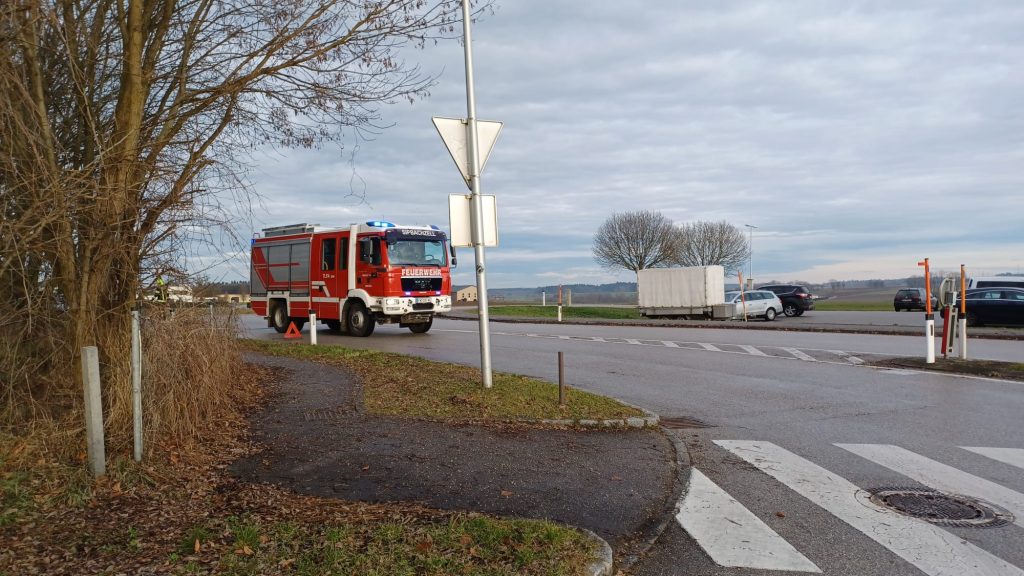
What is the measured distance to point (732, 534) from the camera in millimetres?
4848

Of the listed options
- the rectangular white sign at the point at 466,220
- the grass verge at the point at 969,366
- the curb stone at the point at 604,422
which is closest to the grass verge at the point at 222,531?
the curb stone at the point at 604,422

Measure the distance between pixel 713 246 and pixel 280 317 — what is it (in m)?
47.7

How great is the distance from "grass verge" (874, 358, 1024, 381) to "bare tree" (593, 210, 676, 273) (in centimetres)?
4595

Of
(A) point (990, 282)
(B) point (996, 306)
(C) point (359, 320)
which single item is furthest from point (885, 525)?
(A) point (990, 282)

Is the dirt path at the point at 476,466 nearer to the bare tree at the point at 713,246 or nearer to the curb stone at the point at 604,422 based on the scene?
Answer: the curb stone at the point at 604,422

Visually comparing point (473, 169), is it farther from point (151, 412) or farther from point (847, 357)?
point (847, 357)

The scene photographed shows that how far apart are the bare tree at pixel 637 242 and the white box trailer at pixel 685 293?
78.4 feet

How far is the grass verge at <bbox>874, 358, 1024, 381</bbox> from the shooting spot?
12.5 meters

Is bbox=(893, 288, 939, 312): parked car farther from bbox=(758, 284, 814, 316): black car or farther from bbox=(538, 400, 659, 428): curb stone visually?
bbox=(538, 400, 659, 428): curb stone

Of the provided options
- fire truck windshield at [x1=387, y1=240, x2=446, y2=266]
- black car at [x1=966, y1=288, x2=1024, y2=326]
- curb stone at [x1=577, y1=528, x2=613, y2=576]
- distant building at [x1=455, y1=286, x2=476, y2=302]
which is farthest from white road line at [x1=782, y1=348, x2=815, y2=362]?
distant building at [x1=455, y1=286, x2=476, y2=302]

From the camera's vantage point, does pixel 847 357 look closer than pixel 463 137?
No

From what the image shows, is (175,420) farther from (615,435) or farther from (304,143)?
(615,435)

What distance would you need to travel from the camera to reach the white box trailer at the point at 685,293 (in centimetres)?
3450

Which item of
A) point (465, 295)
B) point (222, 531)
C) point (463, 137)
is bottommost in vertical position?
point (222, 531)
